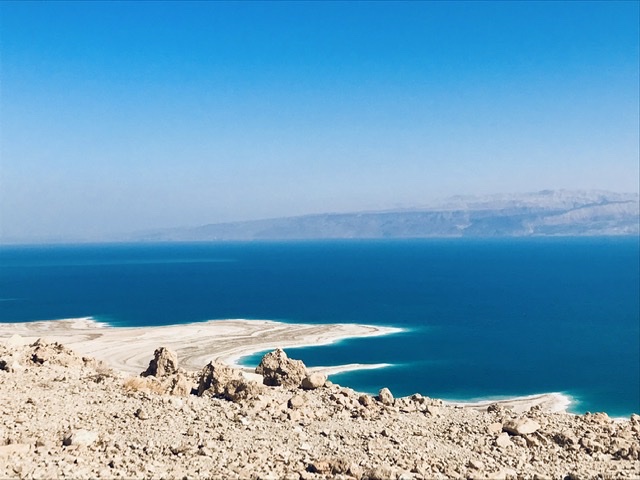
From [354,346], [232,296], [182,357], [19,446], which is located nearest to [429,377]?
[354,346]

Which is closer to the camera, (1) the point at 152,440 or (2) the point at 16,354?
(1) the point at 152,440

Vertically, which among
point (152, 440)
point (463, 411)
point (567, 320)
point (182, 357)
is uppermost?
point (152, 440)

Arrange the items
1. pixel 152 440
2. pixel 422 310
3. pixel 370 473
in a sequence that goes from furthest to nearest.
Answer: pixel 422 310
pixel 152 440
pixel 370 473

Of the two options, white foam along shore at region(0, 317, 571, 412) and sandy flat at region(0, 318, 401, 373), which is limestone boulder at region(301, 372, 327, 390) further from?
sandy flat at region(0, 318, 401, 373)

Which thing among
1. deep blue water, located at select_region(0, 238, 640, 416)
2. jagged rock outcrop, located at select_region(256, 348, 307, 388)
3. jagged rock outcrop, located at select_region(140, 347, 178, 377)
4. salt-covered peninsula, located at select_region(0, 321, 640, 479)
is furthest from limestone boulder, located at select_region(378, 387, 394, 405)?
deep blue water, located at select_region(0, 238, 640, 416)

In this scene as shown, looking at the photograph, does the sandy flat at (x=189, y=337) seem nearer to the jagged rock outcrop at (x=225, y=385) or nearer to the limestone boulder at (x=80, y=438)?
the jagged rock outcrop at (x=225, y=385)

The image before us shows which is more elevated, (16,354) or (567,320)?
(16,354)

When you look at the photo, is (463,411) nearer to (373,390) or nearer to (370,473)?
(370,473)
